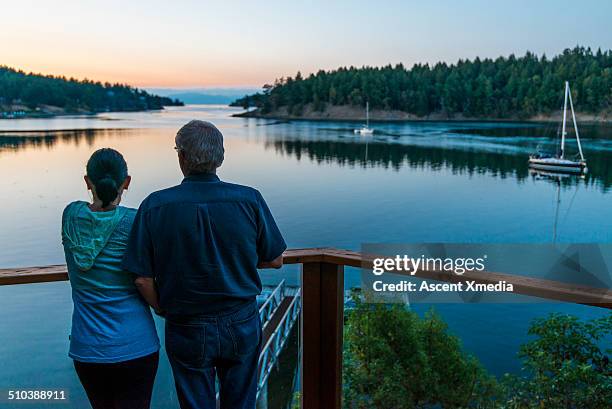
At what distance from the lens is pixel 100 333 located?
4.96 ft

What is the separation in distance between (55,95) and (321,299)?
108522 mm

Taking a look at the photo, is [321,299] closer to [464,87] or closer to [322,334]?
[322,334]

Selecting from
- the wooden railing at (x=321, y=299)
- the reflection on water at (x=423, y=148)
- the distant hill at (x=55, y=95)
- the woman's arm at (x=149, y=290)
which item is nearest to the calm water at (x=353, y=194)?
the wooden railing at (x=321, y=299)

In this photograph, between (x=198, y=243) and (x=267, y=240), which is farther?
(x=267, y=240)

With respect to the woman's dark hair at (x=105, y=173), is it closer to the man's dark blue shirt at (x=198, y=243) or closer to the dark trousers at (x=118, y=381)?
the man's dark blue shirt at (x=198, y=243)

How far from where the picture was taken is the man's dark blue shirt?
142cm

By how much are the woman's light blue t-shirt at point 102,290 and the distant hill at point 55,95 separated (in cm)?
9603

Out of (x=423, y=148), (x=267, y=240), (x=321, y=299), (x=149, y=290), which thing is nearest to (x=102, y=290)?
(x=149, y=290)

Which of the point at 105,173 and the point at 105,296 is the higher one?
the point at 105,173

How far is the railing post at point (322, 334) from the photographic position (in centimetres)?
193

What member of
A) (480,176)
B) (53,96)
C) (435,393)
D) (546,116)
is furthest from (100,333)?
(53,96)

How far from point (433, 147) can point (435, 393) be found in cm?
5764

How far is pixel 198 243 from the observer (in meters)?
1.43

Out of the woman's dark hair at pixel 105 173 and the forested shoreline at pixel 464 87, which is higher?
the forested shoreline at pixel 464 87
